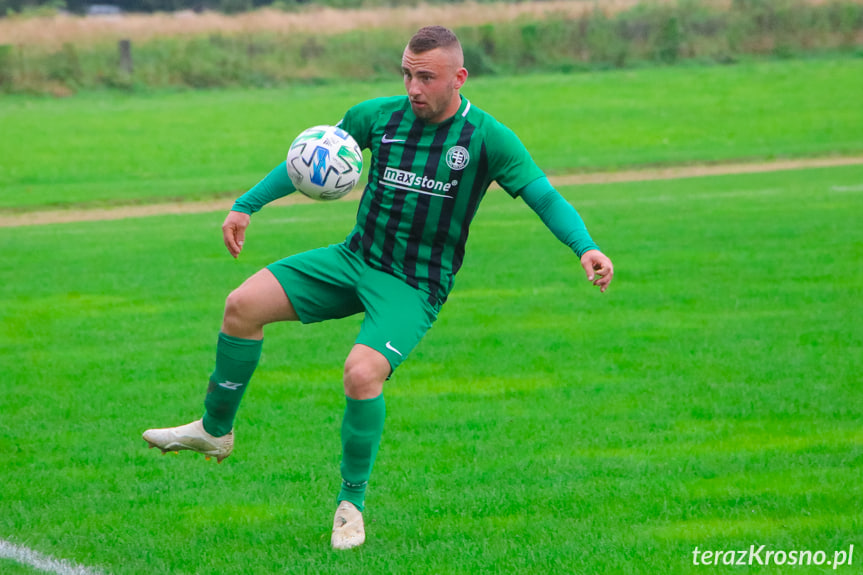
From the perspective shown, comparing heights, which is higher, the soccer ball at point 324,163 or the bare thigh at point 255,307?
the soccer ball at point 324,163

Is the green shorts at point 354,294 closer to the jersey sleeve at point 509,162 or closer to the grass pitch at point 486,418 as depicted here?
the jersey sleeve at point 509,162

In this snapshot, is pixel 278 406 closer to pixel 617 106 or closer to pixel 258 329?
pixel 258 329

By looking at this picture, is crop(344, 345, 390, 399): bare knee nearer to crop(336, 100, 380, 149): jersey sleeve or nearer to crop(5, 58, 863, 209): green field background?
crop(336, 100, 380, 149): jersey sleeve

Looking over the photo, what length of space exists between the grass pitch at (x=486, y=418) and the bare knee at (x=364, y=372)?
0.70m

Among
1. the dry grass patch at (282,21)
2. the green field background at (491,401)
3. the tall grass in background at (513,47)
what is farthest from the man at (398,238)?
the dry grass patch at (282,21)

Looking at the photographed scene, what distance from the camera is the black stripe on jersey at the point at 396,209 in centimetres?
587

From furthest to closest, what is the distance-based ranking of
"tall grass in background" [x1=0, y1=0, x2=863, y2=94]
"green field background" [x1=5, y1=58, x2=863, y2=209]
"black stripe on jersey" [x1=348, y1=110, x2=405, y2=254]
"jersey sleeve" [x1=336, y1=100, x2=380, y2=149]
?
1. "tall grass in background" [x1=0, y1=0, x2=863, y2=94]
2. "green field background" [x1=5, y1=58, x2=863, y2=209]
3. "jersey sleeve" [x1=336, y1=100, x2=380, y2=149]
4. "black stripe on jersey" [x1=348, y1=110, x2=405, y2=254]

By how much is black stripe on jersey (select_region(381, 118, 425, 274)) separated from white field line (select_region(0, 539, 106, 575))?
1880mm

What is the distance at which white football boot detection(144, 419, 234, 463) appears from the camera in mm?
6000

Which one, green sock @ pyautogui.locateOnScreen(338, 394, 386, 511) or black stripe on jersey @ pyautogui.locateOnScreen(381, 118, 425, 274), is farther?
black stripe on jersey @ pyautogui.locateOnScreen(381, 118, 425, 274)

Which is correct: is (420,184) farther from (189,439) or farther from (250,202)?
(189,439)

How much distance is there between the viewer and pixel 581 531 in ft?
18.9

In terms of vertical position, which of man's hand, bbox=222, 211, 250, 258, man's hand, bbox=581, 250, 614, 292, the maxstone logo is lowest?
man's hand, bbox=222, 211, 250, 258

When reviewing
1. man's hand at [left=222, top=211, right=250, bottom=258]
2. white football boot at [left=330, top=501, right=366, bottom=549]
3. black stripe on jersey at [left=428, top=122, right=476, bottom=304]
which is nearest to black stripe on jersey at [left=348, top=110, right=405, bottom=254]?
black stripe on jersey at [left=428, top=122, right=476, bottom=304]
